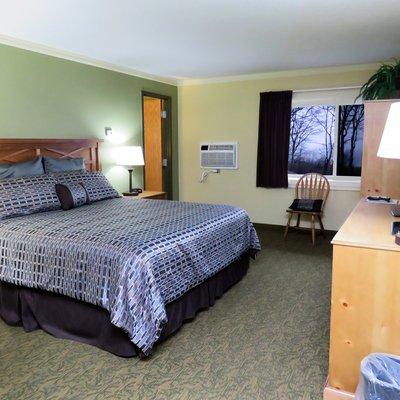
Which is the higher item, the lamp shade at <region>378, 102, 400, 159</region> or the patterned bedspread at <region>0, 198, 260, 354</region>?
the lamp shade at <region>378, 102, 400, 159</region>

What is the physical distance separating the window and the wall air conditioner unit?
85 centimetres

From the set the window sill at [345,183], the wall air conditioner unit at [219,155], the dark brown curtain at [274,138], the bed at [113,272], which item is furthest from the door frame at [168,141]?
the bed at [113,272]

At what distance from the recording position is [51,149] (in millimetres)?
3953

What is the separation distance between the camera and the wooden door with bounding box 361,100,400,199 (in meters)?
3.51

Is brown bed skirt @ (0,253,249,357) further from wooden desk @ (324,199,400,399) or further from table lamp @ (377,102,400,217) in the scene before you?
table lamp @ (377,102,400,217)

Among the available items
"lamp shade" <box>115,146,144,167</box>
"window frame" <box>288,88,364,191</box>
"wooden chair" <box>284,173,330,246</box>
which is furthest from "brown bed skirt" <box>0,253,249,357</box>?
"window frame" <box>288,88,364,191</box>

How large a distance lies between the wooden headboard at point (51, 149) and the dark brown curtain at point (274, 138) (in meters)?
2.32

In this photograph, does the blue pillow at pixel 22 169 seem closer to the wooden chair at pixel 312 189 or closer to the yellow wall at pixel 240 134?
the yellow wall at pixel 240 134

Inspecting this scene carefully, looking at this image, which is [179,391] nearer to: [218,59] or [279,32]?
[279,32]

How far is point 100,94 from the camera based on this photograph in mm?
4582

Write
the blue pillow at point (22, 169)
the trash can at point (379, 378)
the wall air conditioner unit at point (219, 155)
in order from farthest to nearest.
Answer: the wall air conditioner unit at point (219, 155) < the blue pillow at point (22, 169) < the trash can at point (379, 378)

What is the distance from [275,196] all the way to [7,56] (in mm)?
3803

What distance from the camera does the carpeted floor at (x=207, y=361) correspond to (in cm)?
201

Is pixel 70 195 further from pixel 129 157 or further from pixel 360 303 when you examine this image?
pixel 360 303
